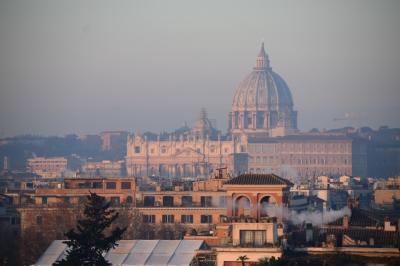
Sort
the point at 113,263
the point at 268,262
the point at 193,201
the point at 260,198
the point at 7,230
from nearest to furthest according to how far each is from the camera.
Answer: the point at 268,262 → the point at 113,263 → the point at 260,198 → the point at 7,230 → the point at 193,201

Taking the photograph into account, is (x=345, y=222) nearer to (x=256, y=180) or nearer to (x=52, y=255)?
(x=256, y=180)

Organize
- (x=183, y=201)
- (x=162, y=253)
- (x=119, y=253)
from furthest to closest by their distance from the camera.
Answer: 1. (x=183, y=201)
2. (x=119, y=253)
3. (x=162, y=253)

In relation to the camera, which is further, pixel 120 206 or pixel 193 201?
pixel 193 201

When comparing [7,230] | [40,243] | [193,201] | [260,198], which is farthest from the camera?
[193,201]

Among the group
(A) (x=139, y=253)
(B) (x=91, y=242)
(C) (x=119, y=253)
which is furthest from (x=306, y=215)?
(B) (x=91, y=242)

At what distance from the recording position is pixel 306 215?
5834cm

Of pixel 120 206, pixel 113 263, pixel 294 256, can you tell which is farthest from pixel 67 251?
pixel 120 206

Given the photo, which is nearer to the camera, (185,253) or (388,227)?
(185,253)

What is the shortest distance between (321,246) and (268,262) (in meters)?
2.44

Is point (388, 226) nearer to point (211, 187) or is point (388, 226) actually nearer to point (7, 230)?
point (7, 230)

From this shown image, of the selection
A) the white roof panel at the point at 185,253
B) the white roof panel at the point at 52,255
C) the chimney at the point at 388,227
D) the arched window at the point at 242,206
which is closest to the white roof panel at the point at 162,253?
the white roof panel at the point at 185,253

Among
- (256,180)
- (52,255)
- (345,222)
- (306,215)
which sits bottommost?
(52,255)

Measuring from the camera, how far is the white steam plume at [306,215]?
55013 millimetres

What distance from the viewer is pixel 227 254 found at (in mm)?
49500
